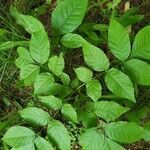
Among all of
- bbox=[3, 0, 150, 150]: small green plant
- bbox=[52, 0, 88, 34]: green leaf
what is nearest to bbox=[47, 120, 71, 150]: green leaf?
bbox=[3, 0, 150, 150]: small green plant

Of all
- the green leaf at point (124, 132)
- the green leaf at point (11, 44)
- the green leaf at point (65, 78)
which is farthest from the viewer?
the green leaf at point (11, 44)

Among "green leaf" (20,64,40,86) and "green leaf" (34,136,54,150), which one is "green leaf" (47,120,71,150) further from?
"green leaf" (20,64,40,86)

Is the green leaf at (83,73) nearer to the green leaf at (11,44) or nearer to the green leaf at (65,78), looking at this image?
the green leaf at (65,78)

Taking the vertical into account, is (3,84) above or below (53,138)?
below

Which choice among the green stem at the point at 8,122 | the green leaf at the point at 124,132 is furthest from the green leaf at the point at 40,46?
the green stem at the point at 8,122

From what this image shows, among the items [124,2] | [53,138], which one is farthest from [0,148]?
[124,2]

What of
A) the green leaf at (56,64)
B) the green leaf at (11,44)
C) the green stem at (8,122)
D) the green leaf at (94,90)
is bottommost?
the green stem at (8,122)

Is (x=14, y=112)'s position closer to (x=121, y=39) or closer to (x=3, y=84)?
(x=3, y=84)
